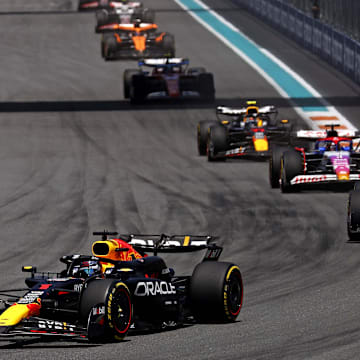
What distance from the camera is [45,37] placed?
167ft

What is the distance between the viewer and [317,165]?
24172 mm

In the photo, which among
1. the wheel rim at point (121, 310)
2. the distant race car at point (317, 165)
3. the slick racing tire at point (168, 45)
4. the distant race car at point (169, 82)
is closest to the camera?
the wheel rim at point (121, 310)

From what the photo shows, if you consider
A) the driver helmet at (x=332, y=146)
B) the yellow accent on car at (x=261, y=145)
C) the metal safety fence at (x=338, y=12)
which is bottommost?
the yellow accent on car at (x=261, y=145)

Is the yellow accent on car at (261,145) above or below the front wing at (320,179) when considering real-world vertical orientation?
below

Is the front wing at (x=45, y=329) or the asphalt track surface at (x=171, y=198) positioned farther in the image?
the asphalt track surface at (x=171, y=198)

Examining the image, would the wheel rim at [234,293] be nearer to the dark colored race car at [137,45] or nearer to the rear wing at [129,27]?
the dark colored race car at [137,45]

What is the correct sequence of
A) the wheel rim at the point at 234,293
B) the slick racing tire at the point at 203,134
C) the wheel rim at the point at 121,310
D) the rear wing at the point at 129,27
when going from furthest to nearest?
the rear wing at the point at 129,27, the slick racing tire at the point at 203,134, the wheel rim at the point at 234,293, the wheel rim at the point at 121,310

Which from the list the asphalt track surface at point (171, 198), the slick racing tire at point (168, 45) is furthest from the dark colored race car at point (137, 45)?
the asphalt track surface at point (171, 198)

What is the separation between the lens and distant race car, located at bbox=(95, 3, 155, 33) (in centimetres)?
4931

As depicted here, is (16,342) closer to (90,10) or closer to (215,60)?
(215,60)

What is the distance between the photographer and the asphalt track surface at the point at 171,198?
41.9 feet

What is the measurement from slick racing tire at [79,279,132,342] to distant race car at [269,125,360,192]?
11.5m

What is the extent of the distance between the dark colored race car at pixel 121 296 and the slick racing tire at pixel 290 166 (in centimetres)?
940

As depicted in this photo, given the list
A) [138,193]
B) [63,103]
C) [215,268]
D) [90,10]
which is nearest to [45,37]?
[90,10]
